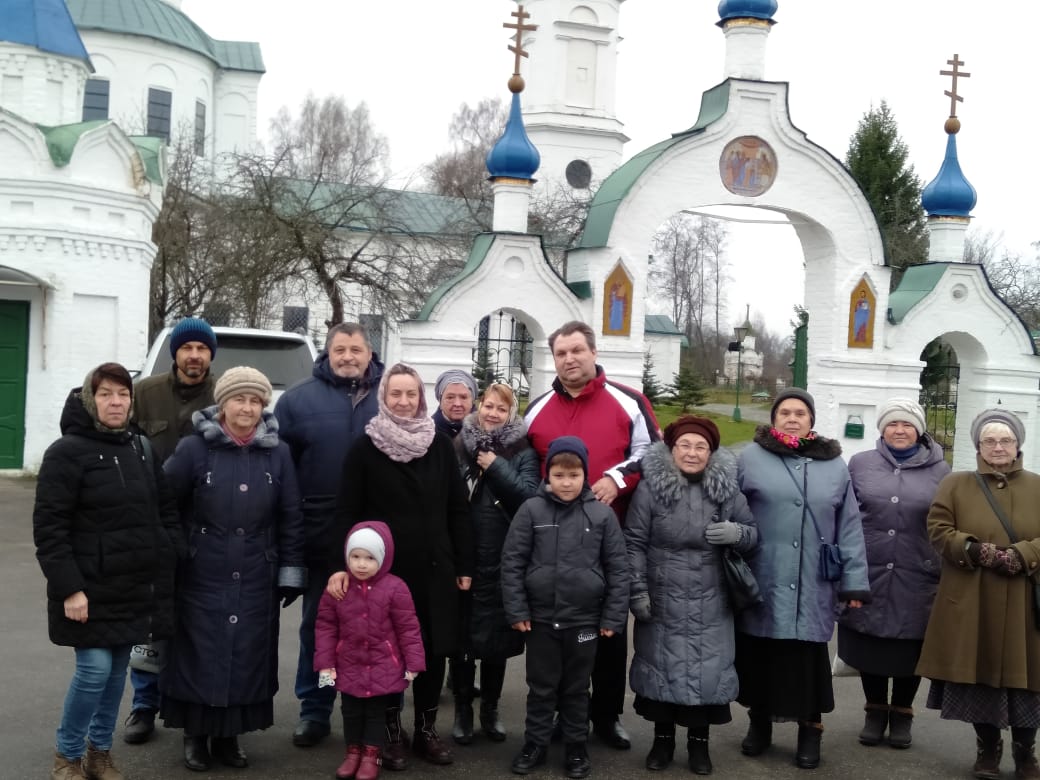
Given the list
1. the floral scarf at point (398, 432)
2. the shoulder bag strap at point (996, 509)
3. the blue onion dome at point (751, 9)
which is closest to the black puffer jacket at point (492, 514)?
the floral scarf at point (398, 432)

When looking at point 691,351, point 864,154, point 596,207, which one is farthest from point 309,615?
point 691,351

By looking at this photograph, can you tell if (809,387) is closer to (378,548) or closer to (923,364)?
(923,364)

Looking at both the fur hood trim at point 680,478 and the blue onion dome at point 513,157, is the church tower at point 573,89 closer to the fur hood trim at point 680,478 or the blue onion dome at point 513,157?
the blue onion dome at point 513,157

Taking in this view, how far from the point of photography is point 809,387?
40.7 ft

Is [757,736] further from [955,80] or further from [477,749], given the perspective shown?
[955,80]

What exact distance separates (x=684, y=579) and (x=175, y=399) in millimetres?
2409

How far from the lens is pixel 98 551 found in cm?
429

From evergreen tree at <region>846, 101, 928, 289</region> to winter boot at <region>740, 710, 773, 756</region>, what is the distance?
20.3 meters

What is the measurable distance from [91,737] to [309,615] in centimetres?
106

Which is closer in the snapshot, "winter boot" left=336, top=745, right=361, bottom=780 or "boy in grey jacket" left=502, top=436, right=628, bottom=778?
"winter boot" left=336, top=745, right=361, bottom=780

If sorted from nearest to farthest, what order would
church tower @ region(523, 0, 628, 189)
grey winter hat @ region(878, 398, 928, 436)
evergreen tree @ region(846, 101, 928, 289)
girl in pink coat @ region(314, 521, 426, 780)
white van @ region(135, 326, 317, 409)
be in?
girl in pink coat @ region(314, 521, 426, 780)
grey winter hat @ region(878, 398, 928, 436)
white van @ region(135, 326, 317, 409)
evergreen tree @ region(846, 101, 928, 289)
church tower @ region(523, 0, 628, 189)

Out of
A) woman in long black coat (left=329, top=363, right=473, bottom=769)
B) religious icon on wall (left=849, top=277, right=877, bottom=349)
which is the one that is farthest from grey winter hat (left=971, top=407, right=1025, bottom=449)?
religious icon on wall (left=849, top=277, right=877, bottom=349)

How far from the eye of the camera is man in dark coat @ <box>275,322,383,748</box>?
16.8 feet

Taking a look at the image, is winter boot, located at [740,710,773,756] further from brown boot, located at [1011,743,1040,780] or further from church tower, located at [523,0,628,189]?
church tower, located at [523,0,628,189]
